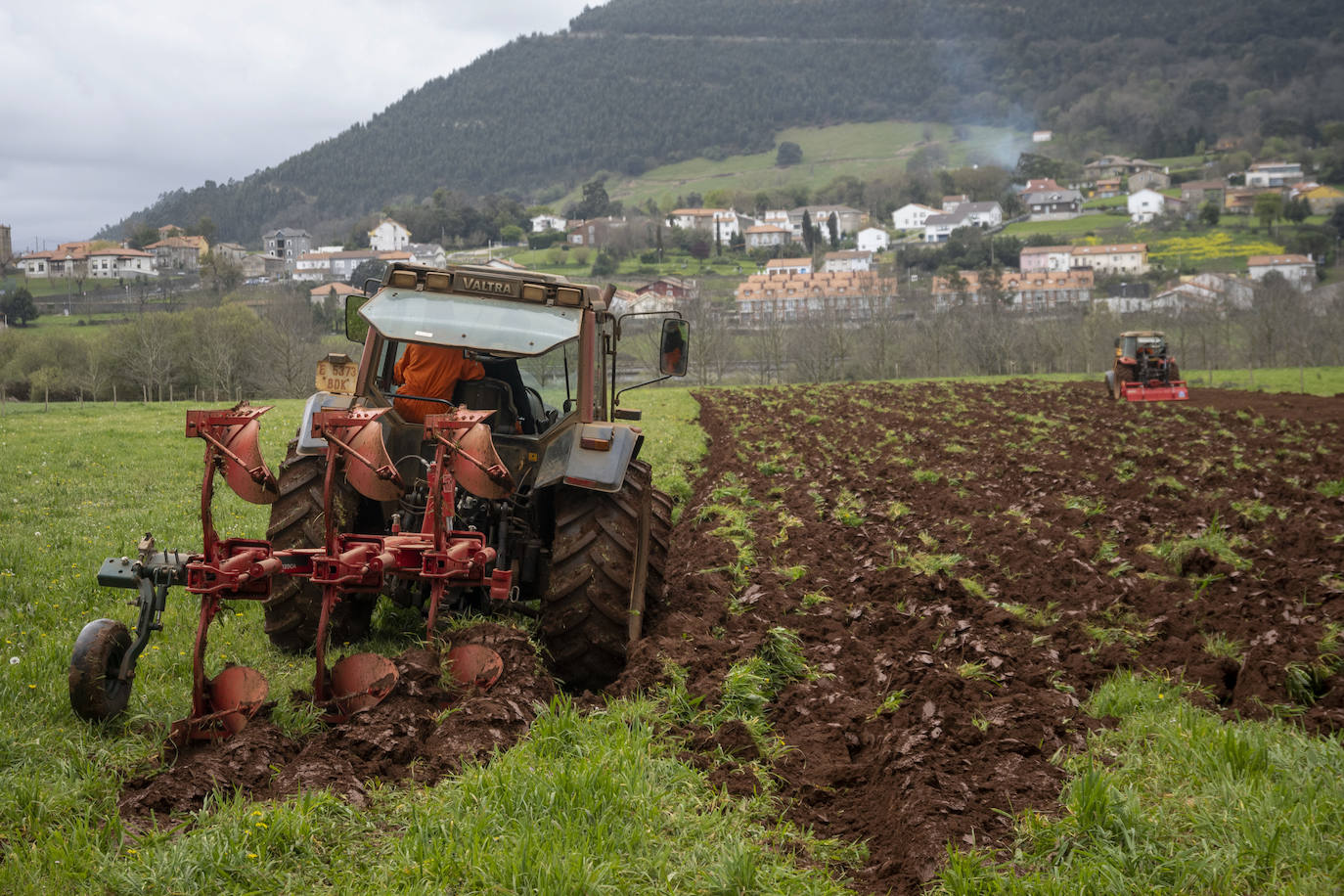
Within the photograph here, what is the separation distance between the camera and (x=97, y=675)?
16.4 feet

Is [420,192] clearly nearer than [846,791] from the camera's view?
No

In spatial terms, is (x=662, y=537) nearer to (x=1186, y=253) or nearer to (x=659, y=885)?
(x=659, y=885)

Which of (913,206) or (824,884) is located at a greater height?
(913,206)

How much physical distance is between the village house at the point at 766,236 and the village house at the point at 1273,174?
64093 millimetres

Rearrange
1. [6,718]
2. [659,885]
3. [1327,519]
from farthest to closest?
[1327,519] → [6,718] → [659,885]

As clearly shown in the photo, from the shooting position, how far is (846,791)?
4.86m

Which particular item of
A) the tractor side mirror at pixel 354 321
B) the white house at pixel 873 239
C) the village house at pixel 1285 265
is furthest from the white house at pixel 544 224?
the tractor side mirror at pixel 354 321

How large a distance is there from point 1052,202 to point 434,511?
506 ft

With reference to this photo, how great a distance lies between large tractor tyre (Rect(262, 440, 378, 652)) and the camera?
244 inches

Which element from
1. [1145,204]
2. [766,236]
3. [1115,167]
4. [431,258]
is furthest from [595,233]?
[431,258]

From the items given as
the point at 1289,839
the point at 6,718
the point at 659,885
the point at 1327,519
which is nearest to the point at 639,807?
the point at 659,885

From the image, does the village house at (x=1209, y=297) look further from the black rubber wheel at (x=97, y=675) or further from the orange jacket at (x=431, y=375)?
the black rubber wheel at (x=97, y=675)

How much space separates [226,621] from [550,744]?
339 cm

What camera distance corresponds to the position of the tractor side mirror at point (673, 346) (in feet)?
23.9
